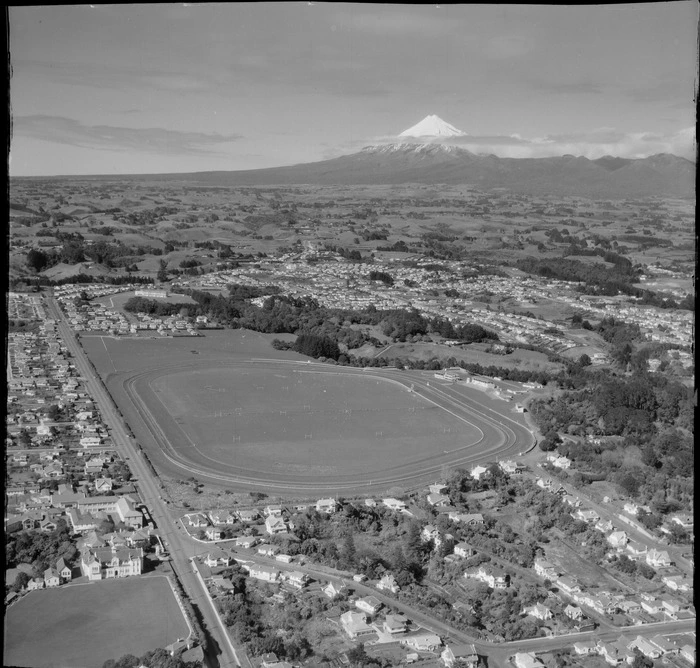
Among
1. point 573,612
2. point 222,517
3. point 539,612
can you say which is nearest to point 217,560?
point 222,517

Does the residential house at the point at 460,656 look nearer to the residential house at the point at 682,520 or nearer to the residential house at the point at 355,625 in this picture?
the residential house at the point at 355,625

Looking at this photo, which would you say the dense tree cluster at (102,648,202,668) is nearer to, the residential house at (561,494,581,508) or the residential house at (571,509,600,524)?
the residential house at (571,509,600,524)

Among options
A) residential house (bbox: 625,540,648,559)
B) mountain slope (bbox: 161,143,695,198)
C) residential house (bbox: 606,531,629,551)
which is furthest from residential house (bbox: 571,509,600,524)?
mountain slope (bbox: 161,143,695,198)

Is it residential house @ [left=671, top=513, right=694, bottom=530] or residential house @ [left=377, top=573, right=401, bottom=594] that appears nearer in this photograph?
residential house @ [left=377, top=573, right=401, bottom=594]

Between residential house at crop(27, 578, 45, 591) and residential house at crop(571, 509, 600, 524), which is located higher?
residential house at crop(27, 578, 45, 591)

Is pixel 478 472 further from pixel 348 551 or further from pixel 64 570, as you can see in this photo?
pixel 64 570

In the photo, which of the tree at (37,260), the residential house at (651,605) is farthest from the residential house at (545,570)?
the tree at (37,260)
